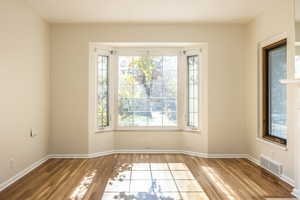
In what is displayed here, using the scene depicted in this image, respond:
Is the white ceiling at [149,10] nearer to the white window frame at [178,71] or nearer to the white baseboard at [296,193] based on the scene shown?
the white window frame at [178,71]

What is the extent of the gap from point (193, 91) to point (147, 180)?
239 centimetres

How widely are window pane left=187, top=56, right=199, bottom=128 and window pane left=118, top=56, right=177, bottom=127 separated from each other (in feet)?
1.01

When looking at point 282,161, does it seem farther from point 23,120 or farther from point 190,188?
point 23,120

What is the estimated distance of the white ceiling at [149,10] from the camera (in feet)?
13.0

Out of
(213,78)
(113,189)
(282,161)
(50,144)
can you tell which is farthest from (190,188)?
(50,144)

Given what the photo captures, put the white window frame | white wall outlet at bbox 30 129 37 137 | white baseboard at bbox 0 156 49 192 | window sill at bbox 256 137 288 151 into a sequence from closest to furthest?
white baseboard at bbox 0 156 49 192, window sill at bbox 256 137 288 151, white wall outlet at bbox 30 129 37 137, the white window frame

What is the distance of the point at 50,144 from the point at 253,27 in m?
4.61

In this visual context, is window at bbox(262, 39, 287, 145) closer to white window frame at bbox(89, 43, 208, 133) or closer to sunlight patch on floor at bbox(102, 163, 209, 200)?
white window frame at bbox(89, 43, 208, 133)

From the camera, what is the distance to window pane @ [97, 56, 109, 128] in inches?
206

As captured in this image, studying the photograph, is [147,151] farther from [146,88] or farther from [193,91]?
[193,91]

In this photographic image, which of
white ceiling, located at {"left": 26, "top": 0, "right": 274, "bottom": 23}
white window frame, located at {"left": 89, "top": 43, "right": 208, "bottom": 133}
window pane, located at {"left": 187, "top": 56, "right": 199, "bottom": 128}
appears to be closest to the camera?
white ceiling, located at {"left": 26, "top": 0, "right": 274, "bottom": 23}

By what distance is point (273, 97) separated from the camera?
13.8ft

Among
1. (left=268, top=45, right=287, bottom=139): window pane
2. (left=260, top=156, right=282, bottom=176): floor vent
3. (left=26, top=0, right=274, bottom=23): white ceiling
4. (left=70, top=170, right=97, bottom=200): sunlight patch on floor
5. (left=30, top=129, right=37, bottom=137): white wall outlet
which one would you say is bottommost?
(left=70, top=170, right=97, bottom=200): sunlight patch on floor

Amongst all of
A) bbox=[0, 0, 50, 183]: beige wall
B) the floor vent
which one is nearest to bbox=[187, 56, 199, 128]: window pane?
the floor vent
